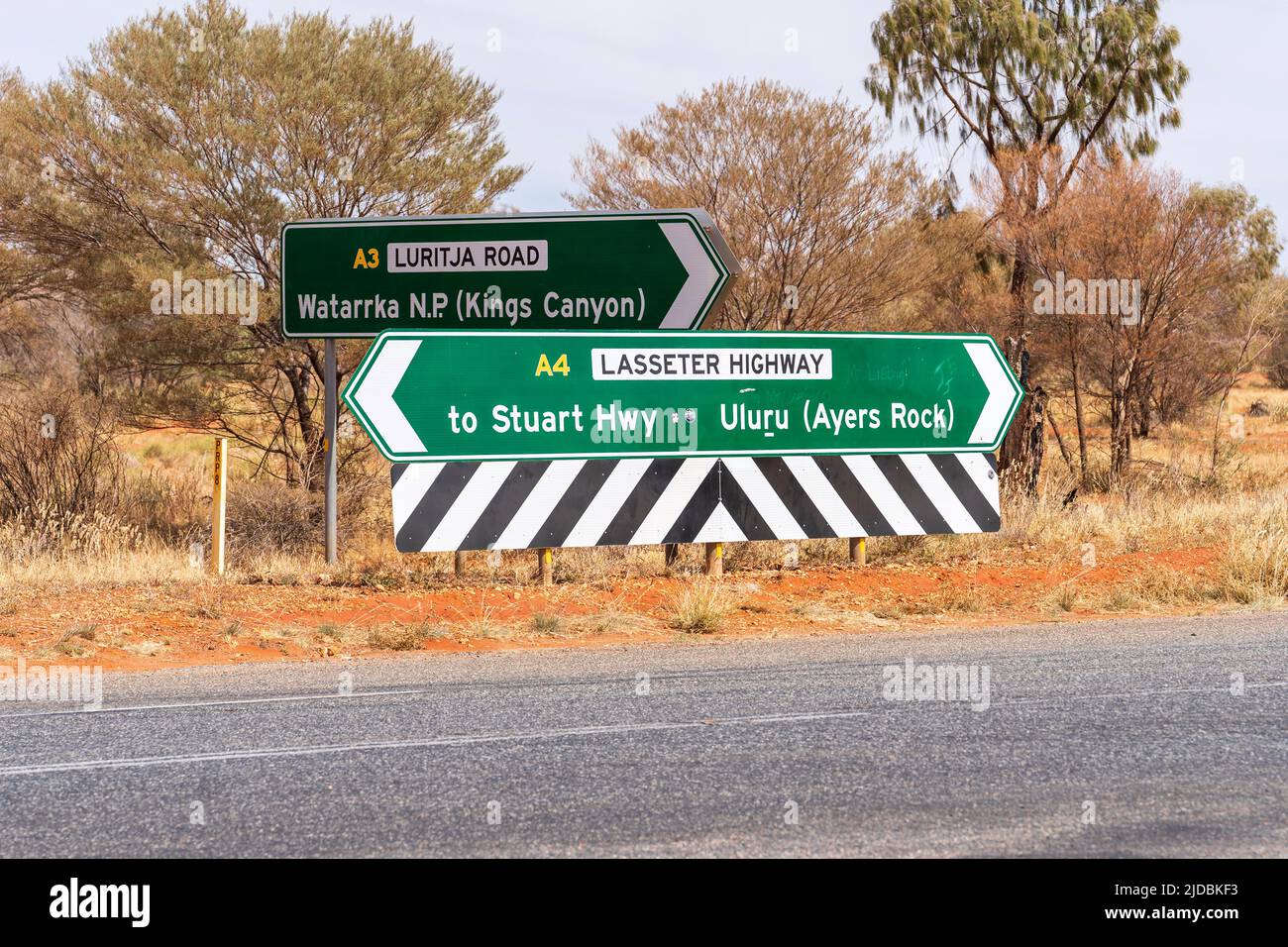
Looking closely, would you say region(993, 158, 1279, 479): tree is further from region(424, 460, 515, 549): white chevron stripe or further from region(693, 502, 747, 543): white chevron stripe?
region(424, 460, 515, 549): white chevron stripe

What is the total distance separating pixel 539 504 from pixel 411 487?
3.34 ft

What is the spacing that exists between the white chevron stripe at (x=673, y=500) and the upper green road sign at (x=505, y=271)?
1341 millimetres

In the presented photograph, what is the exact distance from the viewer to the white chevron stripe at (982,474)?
11125 millimetres

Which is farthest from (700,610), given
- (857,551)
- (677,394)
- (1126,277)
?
(1126,277)

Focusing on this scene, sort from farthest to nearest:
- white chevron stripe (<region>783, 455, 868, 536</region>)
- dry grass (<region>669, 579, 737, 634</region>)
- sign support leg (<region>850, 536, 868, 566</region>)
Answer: sign support leg (<region>850, 536, 868, 566</region>), white chevron stripe (<region>783, 455, 868, 536</region>), dry grass (<region>669, 579, 737, 634</region>)

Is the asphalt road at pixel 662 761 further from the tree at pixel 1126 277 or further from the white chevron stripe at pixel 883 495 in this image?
the tree at pixel 1126 277

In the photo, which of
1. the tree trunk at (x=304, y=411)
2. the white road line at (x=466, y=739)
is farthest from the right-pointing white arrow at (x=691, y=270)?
the tree trunk at (x=304, y=411)

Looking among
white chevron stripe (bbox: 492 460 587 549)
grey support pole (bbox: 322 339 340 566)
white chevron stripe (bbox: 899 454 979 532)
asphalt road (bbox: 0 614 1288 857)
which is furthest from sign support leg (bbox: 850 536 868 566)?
grey support pole (bbox: 322 339 340 566)

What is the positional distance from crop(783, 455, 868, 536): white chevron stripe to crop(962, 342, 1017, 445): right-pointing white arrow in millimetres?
1364

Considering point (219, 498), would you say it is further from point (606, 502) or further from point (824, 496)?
point (824, 496)

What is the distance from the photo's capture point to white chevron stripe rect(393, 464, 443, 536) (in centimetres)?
974

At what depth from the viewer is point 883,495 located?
35.6ft
